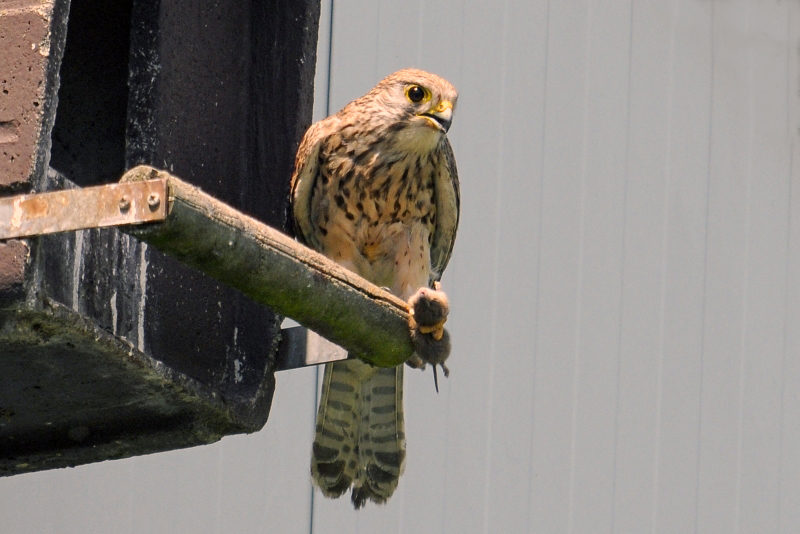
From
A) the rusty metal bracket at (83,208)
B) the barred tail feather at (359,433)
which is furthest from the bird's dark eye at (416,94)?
the rusty metal bracket at (83,208)

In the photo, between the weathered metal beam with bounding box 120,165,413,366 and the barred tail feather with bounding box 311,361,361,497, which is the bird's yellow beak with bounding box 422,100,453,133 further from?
the weathered metal beam with bounding box 120,165,413,366

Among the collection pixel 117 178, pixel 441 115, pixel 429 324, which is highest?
pixel 441 115

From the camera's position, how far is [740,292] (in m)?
5.55

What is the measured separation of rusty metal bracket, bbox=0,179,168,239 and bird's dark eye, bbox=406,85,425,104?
67.4 inches

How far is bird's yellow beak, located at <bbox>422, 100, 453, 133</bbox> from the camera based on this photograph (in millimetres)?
3717

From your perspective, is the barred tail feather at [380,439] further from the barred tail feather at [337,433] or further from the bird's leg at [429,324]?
the bird's leg at [429,324]

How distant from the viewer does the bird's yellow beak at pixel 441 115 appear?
3.72m

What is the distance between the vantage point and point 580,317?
16.8 feet

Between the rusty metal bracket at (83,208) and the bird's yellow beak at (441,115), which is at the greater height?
the bird's yellow beak at (441,115)

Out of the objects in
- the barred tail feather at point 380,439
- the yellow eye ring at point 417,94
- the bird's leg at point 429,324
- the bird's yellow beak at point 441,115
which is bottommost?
the barred tail feather at point 380,439

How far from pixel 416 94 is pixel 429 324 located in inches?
45.8

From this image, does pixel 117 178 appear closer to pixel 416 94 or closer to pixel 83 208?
pixel 416 94

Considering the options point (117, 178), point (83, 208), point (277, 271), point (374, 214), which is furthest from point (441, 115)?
point (83, 208)

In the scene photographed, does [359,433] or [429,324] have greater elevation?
[429,324]
